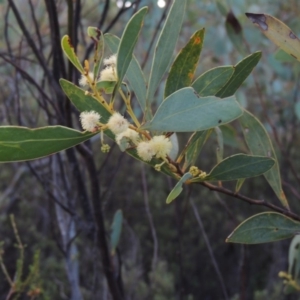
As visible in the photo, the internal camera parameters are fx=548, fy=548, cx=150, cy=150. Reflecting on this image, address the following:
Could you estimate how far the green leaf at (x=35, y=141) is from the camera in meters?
0.68

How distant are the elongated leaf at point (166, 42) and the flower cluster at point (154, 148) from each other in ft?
0.36

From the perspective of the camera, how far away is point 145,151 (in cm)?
69

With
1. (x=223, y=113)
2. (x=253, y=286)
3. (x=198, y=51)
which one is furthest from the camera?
(x=253, y=286)

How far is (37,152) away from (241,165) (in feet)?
0.97

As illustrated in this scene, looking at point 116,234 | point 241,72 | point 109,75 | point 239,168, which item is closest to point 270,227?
point 239,168

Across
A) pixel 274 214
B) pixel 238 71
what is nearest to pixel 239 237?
pixel 274 214

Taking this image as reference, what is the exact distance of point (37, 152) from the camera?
704 mm

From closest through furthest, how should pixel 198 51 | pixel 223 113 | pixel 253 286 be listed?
1. pixel 223 113
2. pixel 198 51
3. pixel 253 286

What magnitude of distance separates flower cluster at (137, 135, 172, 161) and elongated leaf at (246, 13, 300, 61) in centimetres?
23

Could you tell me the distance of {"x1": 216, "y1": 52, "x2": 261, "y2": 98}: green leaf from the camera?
0.80 meters

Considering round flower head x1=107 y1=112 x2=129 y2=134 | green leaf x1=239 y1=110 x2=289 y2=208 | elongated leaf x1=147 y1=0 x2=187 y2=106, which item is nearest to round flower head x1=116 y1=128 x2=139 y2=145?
round flower head x1=107 y1=112 x2=129 y2=134

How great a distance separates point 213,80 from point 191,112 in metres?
0.12

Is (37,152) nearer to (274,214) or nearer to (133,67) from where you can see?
(133,67)

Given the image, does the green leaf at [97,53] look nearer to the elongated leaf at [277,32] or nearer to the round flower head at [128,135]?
the round flower head at [128,135]
